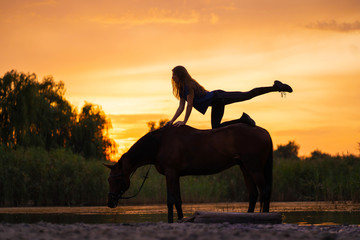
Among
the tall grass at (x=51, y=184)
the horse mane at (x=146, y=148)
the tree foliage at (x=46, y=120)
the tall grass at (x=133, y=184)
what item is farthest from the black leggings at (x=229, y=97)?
the tree foliage at (x=46, y=120)

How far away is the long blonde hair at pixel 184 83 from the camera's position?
8.58 metres

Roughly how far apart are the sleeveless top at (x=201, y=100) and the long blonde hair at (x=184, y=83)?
0.16 ft

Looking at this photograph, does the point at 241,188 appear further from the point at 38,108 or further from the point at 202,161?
the point at 38,108

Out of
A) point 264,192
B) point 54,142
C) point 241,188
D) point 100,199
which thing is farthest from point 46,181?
point 54,142

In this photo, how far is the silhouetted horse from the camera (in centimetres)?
826

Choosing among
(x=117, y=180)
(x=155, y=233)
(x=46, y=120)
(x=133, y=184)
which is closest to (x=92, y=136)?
(x=46, y=120)

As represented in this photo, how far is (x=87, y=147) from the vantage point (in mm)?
32812

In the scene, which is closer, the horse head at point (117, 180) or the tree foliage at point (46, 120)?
the horse head at point (117, 180)

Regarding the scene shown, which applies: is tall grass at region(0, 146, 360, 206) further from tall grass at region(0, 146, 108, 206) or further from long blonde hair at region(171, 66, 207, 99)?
long blonde hair at region(171, 66, 207, 99)

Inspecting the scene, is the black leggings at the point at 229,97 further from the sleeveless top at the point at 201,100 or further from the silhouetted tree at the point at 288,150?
the silhouetted tree at the point at 288,150

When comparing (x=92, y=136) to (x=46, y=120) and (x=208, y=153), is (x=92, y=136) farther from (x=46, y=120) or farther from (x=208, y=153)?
(x=208, y=153)

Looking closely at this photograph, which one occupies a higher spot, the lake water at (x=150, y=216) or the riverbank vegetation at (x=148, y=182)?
the riverbank vegetation at (x=148, y=182)

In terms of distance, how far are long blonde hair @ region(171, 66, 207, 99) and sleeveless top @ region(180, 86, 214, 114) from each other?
5 centimetres

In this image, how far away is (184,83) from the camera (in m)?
8.60
